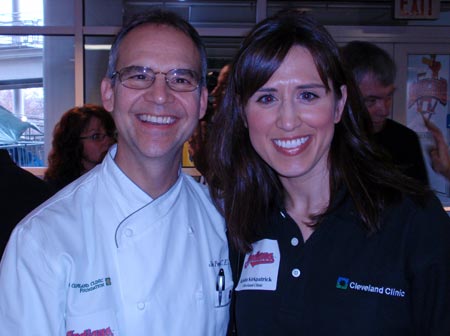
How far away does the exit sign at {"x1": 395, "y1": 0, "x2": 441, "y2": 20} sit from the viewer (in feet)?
17.5

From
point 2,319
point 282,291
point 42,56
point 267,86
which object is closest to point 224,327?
point 282,291

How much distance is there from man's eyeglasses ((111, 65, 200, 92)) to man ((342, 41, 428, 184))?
108 cm

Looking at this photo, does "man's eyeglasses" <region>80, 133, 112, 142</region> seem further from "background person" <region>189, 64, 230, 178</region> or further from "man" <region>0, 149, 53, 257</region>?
"man" <region>0, 149, 53, 257</region>

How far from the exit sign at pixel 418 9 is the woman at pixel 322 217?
4.10m

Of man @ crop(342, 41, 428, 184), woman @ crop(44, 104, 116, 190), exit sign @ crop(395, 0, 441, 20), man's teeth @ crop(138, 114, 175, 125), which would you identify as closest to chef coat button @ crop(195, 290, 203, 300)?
man's teeth @ crop(138, 114, 175, 125)

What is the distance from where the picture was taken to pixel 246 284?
168 centimetres

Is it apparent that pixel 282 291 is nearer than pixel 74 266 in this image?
No

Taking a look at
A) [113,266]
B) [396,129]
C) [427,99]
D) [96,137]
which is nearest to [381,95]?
[396,129]

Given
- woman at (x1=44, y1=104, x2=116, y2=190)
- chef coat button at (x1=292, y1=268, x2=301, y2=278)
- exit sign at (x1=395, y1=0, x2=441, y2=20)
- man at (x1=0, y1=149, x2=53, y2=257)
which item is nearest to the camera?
chef coat button at (x1=292, y1=268, x2=301, y2=278)

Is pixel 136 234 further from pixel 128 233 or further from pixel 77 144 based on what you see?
pixel 77 144

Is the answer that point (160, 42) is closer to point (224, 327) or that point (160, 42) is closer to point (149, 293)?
point (149, 293)

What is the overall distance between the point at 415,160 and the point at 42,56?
4.39m

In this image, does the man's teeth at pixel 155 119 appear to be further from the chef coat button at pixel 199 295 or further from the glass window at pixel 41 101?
the glass window at pixel 41 101

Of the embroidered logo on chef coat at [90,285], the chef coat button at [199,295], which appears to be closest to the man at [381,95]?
the chef coat button at [199,295]
